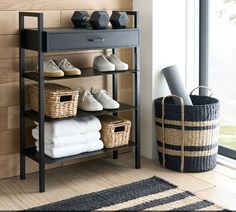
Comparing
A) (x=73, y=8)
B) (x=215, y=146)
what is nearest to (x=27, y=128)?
(x=73, y=8)

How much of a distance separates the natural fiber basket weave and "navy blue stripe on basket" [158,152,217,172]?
68 cm

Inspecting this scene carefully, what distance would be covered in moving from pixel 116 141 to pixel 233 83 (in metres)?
0.89

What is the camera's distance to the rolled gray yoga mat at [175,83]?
3127mm

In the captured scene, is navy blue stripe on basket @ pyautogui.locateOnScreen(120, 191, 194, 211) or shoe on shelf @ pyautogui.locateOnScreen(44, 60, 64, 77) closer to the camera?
navy blue stripe on basket @ pyautogui.locateOnScreen(120, 191, 194, 211)

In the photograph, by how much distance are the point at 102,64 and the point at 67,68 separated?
232 mm

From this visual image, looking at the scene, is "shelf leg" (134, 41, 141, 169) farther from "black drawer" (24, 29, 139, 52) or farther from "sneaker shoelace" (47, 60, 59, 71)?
"sneaker shoelace" (47, 60, 59, 71)

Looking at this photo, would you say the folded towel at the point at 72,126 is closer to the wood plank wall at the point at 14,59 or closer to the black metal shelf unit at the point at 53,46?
the black metal shelf unit at the point at 53,46

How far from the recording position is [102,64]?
9.79 feet

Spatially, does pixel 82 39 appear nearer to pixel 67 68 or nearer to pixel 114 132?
pixel 67 68

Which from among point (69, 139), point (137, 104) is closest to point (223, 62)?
point (137, 104)

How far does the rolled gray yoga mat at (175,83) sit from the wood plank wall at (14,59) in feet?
1.49

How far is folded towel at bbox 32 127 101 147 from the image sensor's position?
109 inches

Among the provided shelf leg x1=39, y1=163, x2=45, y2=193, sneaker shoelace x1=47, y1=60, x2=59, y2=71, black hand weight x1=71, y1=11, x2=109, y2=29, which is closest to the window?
black hand weight x1=71, y1=11, x2=109, y2=29

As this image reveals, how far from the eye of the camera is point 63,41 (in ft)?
8.82
